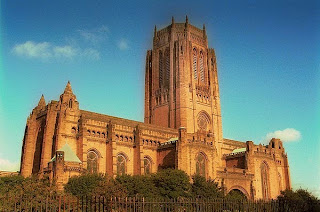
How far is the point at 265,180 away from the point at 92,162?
31117 millimetres

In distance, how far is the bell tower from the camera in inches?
2717

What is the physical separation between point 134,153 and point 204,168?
1080cm

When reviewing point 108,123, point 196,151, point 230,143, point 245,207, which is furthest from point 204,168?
Result: point 245,207

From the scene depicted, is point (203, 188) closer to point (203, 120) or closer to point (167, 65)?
point (203, 120)

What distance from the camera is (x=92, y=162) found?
52250mm

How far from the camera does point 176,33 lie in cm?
7400

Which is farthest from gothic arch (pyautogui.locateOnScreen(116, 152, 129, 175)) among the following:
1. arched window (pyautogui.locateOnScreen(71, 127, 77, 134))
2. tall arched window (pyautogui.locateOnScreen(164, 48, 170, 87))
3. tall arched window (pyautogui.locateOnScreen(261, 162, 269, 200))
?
tall arched window (pyautogui.locateOnScreen(261, 162, 269, 200))

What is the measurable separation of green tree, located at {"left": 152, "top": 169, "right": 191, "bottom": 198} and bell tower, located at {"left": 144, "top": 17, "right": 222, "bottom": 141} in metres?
20.8

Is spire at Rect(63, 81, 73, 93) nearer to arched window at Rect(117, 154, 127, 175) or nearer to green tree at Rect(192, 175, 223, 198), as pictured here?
arched window at Rect(117, 154, 127, 175)

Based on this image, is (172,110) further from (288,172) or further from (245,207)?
(245,207)

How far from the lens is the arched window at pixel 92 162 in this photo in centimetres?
5166

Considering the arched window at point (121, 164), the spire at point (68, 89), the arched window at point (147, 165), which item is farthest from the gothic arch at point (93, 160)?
the spire at point (68, 89)

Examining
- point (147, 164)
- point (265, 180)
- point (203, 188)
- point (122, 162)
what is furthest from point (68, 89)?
point (265, 180)

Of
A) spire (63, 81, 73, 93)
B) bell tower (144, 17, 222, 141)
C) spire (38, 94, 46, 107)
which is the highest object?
bell tower (144, 17, 222, 141)
